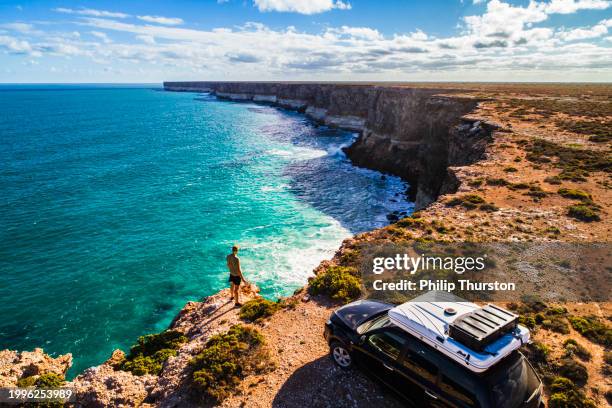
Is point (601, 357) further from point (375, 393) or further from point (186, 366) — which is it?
point (186, 366)

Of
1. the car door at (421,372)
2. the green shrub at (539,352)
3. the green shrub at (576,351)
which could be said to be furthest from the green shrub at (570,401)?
the car door at (421,372)

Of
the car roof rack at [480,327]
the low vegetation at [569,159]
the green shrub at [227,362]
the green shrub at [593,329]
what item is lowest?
the green shrub at [227,362]

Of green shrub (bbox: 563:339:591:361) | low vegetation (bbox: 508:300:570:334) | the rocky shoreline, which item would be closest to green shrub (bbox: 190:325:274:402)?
the rocky shoreline

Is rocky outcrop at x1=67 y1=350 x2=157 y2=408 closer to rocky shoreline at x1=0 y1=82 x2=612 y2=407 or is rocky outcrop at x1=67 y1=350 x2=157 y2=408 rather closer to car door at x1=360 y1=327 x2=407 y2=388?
rocky shoreline at x1=0 y1=82 x2=612 y2=407

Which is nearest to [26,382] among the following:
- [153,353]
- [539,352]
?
[153,353]

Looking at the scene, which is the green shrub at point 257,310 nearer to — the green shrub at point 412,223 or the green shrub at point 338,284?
the green shrub at point 338,284
